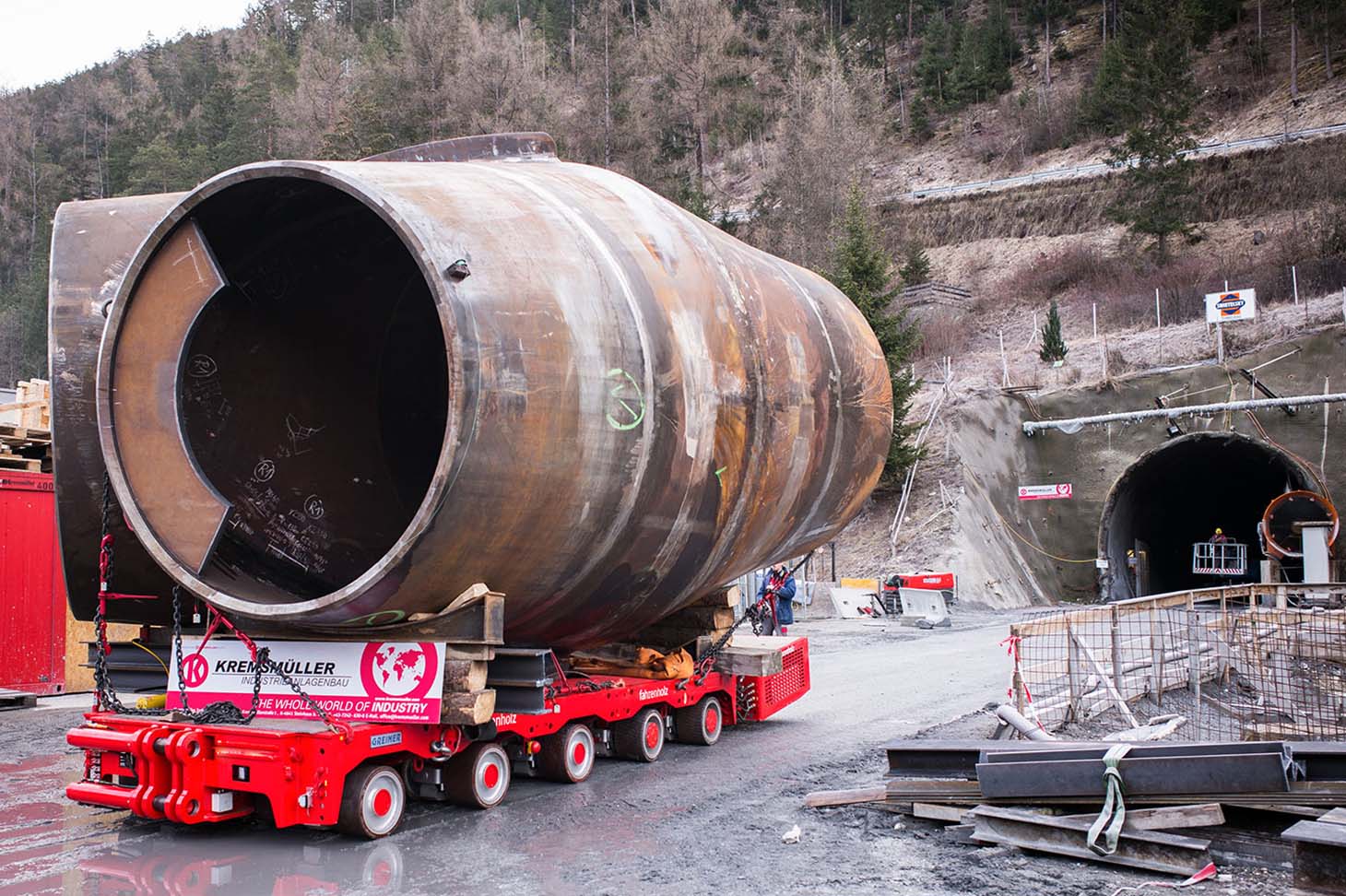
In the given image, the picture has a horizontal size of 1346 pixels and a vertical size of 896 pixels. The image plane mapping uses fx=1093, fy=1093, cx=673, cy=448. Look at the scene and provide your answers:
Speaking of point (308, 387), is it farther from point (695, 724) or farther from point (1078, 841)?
point (1078, 841)

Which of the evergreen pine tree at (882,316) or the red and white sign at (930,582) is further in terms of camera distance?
the evergreen pine tree at (882,316)

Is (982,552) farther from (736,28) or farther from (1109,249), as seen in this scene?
(736,28)

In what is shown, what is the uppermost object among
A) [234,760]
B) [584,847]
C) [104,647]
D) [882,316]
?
[882,316]

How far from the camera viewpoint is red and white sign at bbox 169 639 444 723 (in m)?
6.35

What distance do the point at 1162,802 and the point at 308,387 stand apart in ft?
21.7

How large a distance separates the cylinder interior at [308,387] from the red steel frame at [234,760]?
90 cm

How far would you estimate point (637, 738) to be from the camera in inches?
344

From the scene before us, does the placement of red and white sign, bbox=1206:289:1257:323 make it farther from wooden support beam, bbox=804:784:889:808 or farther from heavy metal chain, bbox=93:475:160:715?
heavy metal chain, bbox=93:475:160:715

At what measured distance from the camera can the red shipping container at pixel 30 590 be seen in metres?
12.9

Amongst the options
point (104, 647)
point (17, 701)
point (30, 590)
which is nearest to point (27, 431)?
point (30, 590)

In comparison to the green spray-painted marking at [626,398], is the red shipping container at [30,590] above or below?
below

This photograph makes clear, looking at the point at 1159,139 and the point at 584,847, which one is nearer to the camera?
the point at 584,847

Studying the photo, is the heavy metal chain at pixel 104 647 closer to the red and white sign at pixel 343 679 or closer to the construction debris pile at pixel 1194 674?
the red and white sign at pixel 343 679

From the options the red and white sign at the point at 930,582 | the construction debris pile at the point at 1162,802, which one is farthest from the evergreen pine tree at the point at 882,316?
the construction debris pile at the point at 1162,802
